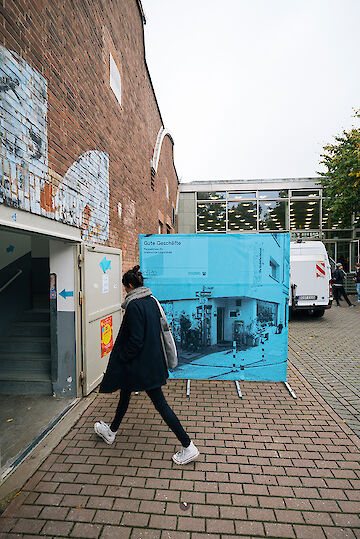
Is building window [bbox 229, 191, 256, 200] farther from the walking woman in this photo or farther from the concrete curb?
the walking woman

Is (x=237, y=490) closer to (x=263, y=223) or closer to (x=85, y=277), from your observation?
(x=85, y=277)

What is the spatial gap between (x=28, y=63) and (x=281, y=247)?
3.77 meters

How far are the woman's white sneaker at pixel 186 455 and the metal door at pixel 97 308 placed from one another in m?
1.92

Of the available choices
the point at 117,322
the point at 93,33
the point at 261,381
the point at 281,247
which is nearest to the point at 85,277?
the point at 117,322

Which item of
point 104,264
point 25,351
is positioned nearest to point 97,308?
point 104,264

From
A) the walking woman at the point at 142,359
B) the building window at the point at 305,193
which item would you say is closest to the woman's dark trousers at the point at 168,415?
the walking woman at the point at 142,359

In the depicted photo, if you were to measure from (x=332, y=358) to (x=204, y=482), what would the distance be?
461 centimetres

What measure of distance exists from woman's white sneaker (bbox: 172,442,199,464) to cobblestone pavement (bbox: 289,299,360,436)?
6.56 ft

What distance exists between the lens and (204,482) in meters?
2.64

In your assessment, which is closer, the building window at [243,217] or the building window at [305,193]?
the building window at [305,193]

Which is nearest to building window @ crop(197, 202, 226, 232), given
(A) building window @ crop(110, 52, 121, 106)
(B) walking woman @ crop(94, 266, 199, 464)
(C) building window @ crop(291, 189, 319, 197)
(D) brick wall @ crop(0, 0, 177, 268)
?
(C) building window @ crop(291, 189, 319, 197)

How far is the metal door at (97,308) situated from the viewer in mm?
4266

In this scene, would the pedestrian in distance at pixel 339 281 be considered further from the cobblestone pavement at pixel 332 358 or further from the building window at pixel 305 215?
the building window at pixel 305 215

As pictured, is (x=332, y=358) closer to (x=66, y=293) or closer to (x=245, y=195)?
(x=66, y=293)
